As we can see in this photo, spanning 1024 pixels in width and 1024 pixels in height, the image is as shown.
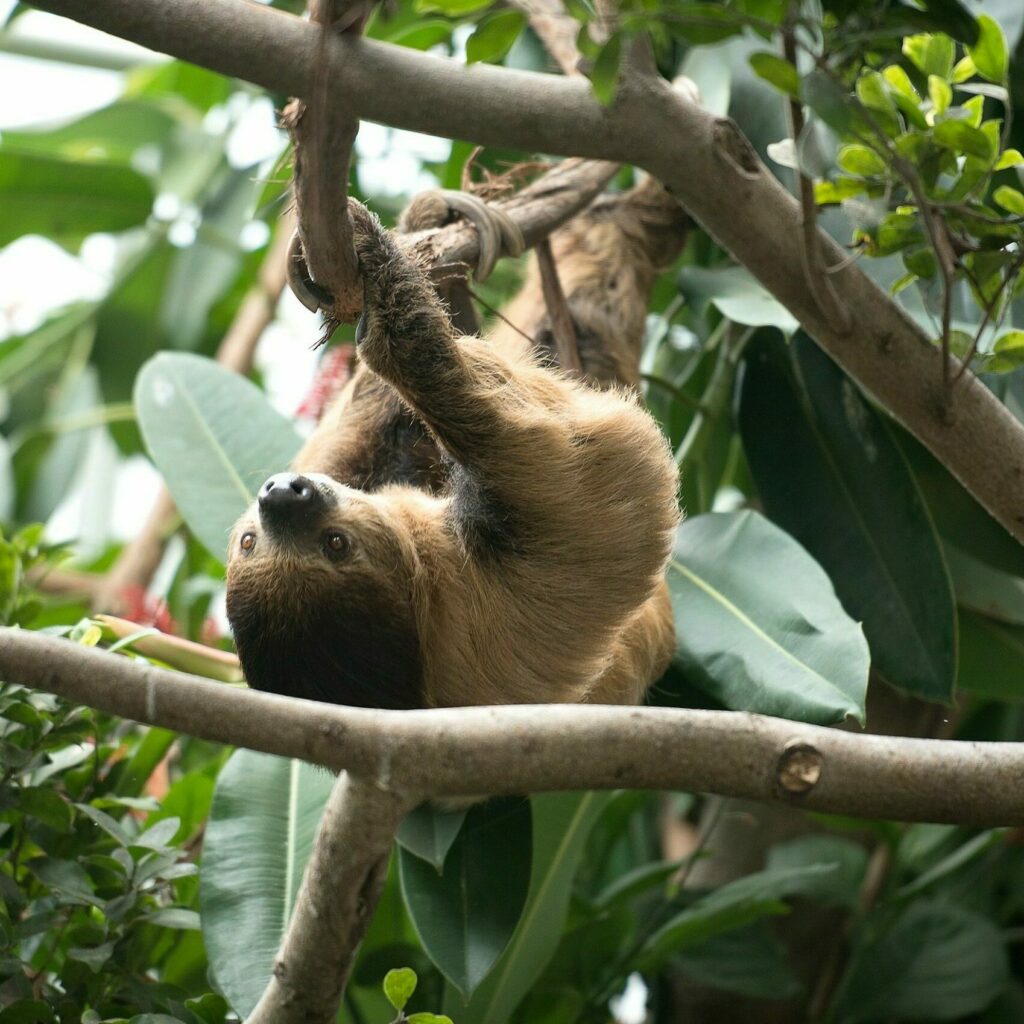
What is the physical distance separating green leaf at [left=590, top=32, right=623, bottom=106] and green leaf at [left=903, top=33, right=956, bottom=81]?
A: 1.56 ft

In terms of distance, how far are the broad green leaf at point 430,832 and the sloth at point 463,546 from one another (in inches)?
7.3

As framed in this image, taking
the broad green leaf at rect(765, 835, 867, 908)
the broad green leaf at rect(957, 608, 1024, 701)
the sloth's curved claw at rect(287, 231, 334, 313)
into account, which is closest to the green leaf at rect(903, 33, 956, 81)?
the sloth's curved claw at rect(287, 231, 334, 313)

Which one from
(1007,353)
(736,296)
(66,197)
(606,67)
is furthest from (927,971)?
(66,197)

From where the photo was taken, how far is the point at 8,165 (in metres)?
3.45

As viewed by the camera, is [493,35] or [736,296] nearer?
[493,35]

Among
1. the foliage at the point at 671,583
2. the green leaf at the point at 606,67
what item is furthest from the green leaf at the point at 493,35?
the green leaf at the point at 606,67

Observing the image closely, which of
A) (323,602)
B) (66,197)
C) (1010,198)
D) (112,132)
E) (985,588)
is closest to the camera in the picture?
(1010,198)

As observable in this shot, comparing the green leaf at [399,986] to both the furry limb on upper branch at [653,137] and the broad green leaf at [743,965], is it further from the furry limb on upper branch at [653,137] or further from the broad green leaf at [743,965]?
the broad green leaf at [743,965]

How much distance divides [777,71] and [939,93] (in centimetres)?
27

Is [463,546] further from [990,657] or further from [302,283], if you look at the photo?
[990,657]

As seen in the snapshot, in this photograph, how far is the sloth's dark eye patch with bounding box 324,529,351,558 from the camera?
75.2 inches

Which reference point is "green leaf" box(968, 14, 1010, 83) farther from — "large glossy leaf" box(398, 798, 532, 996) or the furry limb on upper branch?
"large glossy leaf" box(398, 798, 532, 996)

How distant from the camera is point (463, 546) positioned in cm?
205

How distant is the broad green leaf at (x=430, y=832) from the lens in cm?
193
